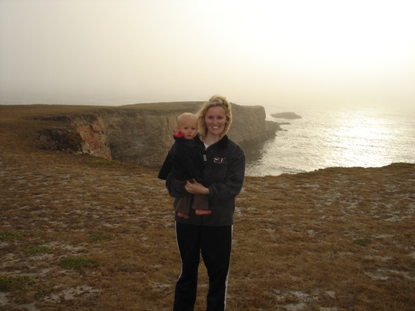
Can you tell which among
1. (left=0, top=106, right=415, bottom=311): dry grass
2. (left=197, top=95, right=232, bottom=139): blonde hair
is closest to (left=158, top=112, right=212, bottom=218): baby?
(left=197, top=95, right=232, bottom=139): blonde hair

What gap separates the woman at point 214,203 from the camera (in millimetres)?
4188

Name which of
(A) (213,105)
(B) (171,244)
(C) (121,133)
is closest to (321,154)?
(C) (121,133)

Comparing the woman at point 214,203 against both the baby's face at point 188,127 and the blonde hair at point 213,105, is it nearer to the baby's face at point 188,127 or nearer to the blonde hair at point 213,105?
the blonde hair at point 213,105

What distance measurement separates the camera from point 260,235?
9000 mm

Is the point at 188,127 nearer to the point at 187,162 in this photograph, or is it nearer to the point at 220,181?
the point at 187,162

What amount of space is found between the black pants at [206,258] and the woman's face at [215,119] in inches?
56.1

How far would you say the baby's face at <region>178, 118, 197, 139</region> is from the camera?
421 cm

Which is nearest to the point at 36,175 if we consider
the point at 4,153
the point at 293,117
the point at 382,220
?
the point at 4,153

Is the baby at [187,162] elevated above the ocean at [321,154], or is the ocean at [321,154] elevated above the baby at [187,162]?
the baby at [187,162]

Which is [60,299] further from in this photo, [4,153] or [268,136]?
[268,136]

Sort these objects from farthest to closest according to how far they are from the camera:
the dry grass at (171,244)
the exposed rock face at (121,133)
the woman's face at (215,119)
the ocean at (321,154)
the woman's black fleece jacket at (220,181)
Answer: the ocean at (321,154), the exposed rock face at (121,133), the dry grass at (171,244), the woman's face at (215,119), the woman's black fleece jacket at (220,181)

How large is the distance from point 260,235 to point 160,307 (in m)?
4.41

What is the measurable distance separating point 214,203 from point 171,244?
4492mm

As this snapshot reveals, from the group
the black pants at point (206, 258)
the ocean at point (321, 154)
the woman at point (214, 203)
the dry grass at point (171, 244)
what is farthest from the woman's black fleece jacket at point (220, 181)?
the ocean at point (321, 154)
